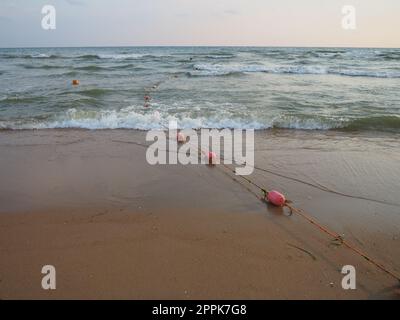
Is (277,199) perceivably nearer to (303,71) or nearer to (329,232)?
(329,232)

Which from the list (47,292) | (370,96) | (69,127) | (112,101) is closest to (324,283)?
(47,292)

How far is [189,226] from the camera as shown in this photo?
3.85 meters

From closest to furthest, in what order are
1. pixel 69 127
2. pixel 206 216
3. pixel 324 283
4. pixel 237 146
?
pixel 324 283, pixel 206 216, pixel 237 146, pixel 69 127

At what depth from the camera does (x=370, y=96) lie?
1231cm

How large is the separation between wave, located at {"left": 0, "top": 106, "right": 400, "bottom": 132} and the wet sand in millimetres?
2130

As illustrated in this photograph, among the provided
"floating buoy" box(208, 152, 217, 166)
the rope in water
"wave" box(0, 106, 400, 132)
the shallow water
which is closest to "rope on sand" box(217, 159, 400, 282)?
the rope in water

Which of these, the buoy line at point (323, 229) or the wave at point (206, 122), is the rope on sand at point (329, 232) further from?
the wave at point (206, 122)

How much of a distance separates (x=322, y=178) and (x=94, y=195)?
→ 134 inches

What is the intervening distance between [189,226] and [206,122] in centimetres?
507

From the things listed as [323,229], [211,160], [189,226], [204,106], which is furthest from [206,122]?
[323,229]

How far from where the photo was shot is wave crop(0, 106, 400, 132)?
829cm

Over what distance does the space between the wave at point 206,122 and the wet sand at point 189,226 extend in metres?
2.13

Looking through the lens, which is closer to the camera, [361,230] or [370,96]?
[361,230]
